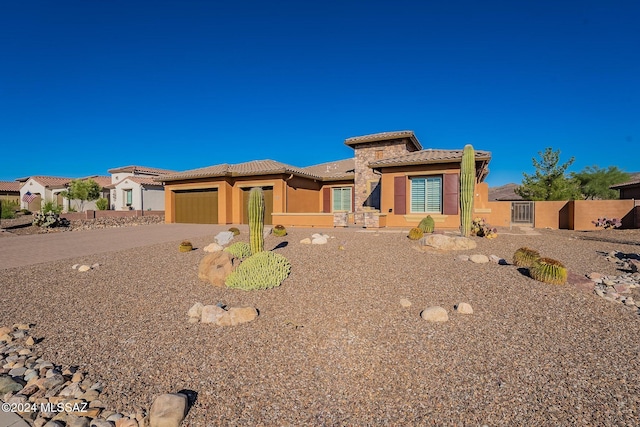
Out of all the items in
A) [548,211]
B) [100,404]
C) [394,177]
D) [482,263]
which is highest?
[394,177]

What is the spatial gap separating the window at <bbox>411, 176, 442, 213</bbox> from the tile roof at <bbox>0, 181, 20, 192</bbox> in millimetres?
48579

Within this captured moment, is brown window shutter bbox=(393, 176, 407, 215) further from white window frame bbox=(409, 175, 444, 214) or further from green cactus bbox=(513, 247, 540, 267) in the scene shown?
green cactus bbox=(513, 247, 540, 267)

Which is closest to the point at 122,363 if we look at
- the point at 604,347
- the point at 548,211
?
the point at 604,347

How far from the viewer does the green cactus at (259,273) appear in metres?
6.77

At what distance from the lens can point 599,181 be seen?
1347 inches

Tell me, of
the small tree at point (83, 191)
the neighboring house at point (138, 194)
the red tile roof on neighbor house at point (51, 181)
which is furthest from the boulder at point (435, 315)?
the red tile roof on neighbor house at point (51, 181)

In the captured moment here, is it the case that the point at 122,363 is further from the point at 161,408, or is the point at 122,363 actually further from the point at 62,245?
the point at 62,245

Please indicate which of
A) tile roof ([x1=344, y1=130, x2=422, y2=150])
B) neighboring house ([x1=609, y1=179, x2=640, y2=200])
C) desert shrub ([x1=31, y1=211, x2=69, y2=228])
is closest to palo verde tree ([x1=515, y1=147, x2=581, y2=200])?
neighboring house ([x1=609, y1=179, x2=640, y2=200])

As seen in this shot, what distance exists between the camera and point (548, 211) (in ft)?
65.7

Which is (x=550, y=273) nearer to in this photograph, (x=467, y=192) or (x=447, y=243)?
(x=447, y=243)

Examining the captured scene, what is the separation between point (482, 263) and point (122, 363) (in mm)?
8185

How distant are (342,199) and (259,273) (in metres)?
17.7

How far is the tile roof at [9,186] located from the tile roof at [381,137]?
43.5 meters

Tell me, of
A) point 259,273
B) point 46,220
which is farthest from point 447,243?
point 46,220
